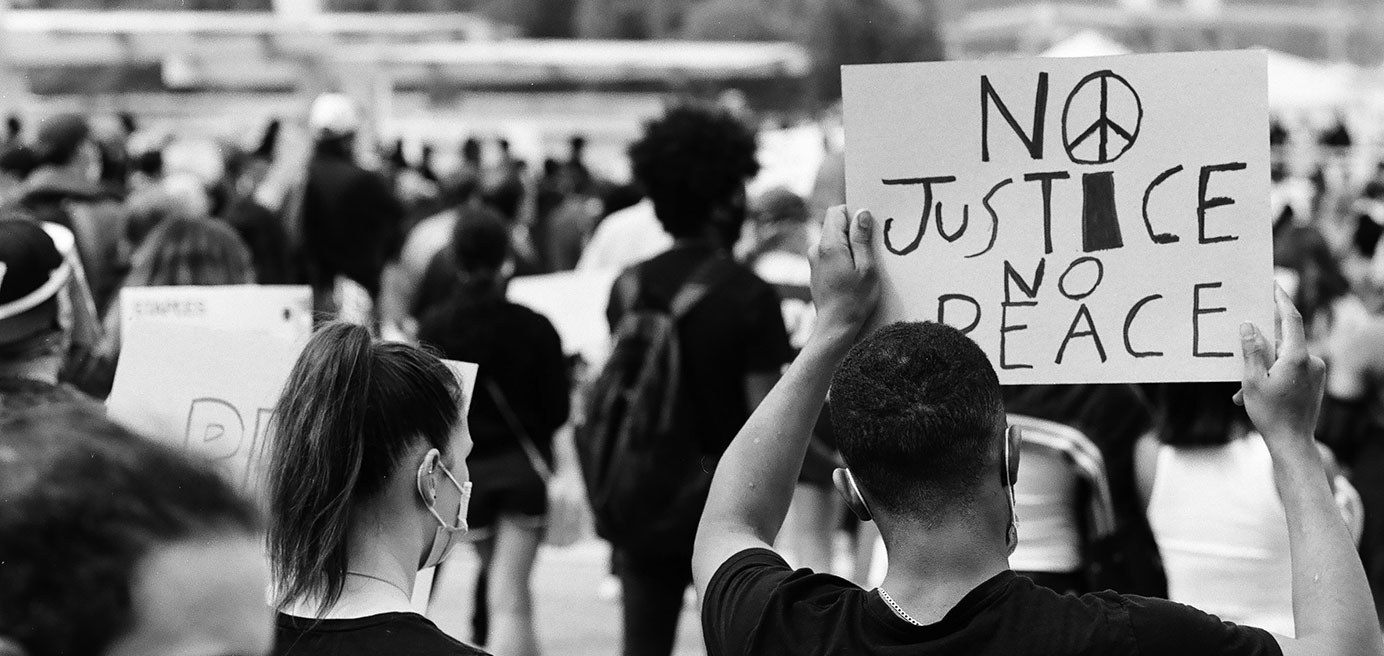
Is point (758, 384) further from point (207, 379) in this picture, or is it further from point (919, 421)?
point (919, 421)

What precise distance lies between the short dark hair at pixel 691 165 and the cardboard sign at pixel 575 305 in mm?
1347

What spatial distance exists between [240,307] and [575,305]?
8.28ft

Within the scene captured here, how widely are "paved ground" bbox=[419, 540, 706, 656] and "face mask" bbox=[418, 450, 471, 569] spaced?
442 centimetres

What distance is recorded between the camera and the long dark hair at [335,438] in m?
2.21

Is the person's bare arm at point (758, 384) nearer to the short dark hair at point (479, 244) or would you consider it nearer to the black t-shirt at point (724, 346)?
the black t-shirt at point (724, 346)

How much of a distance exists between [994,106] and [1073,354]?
0.36 m

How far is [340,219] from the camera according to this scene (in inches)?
352

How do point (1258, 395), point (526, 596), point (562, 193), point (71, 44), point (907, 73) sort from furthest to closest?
1. point (71, 44)
2. point (562, 193)
3. point (526, 596)
4. point (907, 73)
5. point (1258, 395)

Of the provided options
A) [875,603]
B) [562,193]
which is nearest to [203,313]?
[875,603]

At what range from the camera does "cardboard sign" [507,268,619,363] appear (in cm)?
657

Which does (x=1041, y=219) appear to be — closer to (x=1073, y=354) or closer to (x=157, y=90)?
(x=1073, y=354)

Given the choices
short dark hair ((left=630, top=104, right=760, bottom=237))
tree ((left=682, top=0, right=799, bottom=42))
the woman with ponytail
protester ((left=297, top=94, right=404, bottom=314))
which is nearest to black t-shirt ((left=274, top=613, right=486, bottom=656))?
the woman with ponytail

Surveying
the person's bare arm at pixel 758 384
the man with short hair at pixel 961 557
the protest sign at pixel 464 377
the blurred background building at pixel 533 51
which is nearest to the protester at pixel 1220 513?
the person's bare arm at pixel 758 384

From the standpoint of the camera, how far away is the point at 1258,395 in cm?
224
